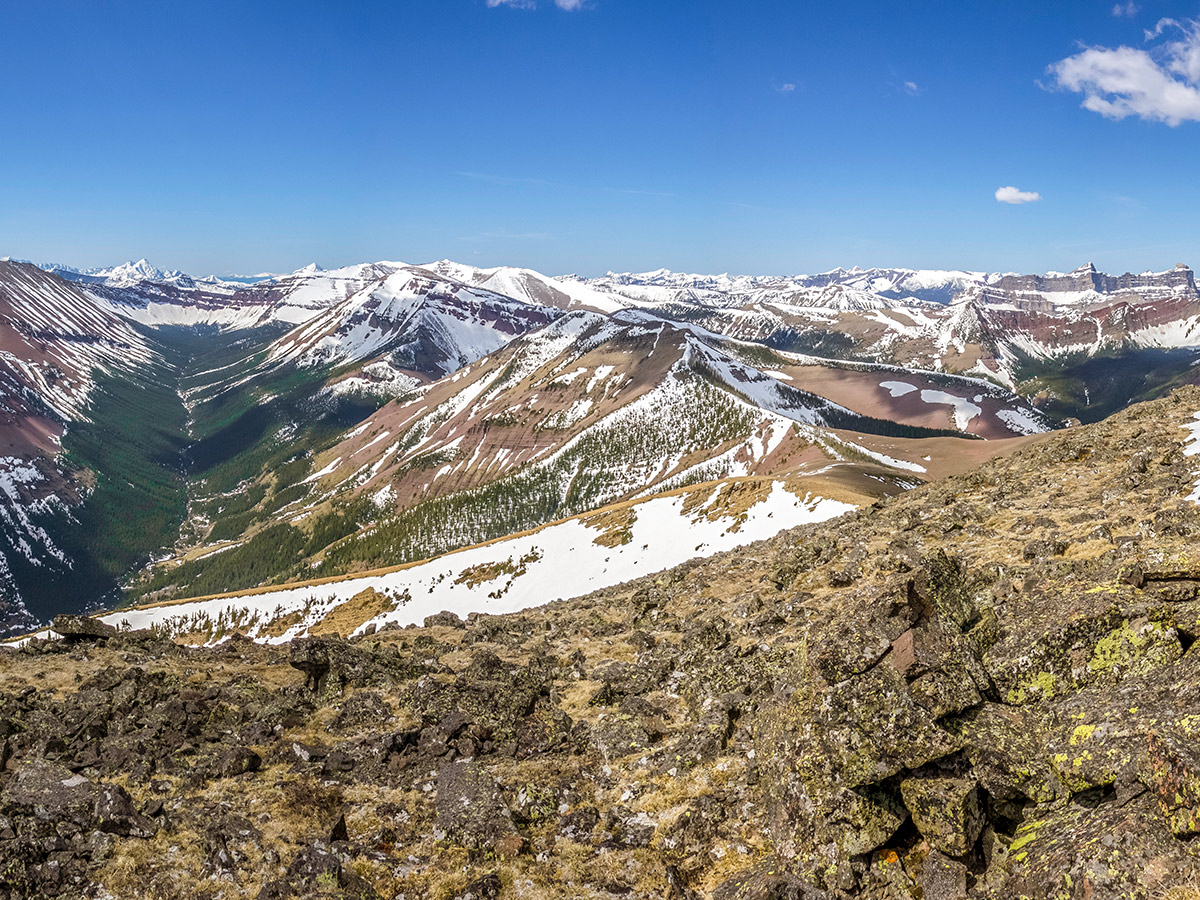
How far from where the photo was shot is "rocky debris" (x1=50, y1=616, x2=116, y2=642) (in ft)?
100

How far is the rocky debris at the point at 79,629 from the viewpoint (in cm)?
3055

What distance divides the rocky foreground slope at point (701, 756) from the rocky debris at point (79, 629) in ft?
5.82

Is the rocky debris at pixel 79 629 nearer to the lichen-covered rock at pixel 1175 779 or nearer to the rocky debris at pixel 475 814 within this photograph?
the rocky debris at pixel 475 814

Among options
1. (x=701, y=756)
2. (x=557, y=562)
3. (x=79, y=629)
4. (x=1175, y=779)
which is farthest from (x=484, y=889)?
(x=557, y=562)

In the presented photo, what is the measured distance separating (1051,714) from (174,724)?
25.8 m

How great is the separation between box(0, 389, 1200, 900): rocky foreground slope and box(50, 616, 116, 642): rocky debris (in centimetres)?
177

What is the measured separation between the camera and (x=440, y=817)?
16.5m

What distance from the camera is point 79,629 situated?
31.0 metres

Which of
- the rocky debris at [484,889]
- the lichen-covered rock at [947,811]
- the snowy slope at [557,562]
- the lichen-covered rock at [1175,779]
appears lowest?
the snowy slope at [557,562]

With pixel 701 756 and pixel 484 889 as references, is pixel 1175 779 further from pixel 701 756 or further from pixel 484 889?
pixel 484 889

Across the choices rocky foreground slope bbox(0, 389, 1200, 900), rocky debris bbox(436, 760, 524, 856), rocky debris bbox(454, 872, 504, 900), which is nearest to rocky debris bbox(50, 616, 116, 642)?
rocky foreground slope bbox(0, 389, 1200, 900)

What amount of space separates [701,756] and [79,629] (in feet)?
108

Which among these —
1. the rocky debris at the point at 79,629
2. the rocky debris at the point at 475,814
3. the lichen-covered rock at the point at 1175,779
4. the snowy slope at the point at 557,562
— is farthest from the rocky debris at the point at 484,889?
the snowy slope at the point at 557,562

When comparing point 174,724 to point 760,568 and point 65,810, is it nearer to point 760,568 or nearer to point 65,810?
point 65,810
